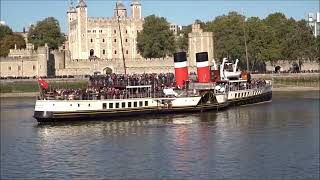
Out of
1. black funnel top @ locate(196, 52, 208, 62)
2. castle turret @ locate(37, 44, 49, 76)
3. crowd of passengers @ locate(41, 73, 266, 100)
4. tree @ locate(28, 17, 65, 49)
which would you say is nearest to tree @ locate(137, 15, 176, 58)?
tree @ locate(28, 17, 65, 49)

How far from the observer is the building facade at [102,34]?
9362 centimetres

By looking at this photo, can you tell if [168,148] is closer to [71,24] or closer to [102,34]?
[102,34]

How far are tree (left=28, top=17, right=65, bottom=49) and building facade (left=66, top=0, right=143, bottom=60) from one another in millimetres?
3163

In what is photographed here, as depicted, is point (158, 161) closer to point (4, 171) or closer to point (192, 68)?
point (4, 171)

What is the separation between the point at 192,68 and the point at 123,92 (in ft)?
127

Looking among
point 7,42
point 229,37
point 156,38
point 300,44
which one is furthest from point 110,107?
point 7,42

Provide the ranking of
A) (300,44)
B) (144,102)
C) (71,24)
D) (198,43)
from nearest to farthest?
(144,102) < (300,44) < (198,43) < (71,24)

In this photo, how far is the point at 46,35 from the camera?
10075 centimetres

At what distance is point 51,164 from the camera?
25.5 metres

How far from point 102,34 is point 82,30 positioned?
3124 millimetres

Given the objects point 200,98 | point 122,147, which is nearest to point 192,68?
point 200,98

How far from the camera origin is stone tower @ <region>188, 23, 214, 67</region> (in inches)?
3179

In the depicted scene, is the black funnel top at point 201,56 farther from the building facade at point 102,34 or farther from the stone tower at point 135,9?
the stone tower at point 135,9

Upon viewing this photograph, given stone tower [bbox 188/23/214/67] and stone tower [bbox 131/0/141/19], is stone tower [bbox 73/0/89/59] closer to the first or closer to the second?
stone tower [bbox 131/0/141/19]
